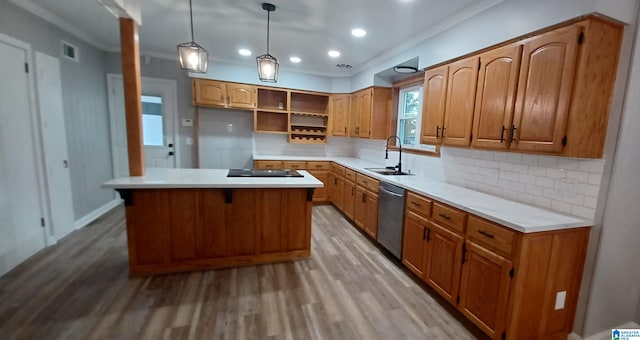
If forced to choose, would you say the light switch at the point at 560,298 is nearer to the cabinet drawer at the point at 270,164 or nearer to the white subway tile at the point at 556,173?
the white subway tile at the point at 556,173

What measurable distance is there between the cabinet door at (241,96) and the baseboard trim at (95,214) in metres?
2.55

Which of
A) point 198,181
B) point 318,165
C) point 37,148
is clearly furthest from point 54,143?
point 318,165

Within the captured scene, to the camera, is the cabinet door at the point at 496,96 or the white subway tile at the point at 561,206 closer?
the white subway tile at the point at 561,206

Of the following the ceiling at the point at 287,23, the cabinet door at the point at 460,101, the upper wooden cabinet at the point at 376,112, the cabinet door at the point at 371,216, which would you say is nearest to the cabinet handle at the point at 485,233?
the cabinet door at the point at 460,101

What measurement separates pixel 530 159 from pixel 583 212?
52 centimetres

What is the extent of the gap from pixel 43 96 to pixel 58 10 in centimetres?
94

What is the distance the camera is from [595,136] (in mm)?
1715

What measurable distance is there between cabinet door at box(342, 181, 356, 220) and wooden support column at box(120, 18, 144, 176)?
273 cm

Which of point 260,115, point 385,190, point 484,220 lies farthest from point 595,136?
point 260,115

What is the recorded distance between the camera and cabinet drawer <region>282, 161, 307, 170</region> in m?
4.90

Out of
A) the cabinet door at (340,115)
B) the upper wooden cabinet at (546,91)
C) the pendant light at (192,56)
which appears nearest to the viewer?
the upper wooden cabinet at (546,91)

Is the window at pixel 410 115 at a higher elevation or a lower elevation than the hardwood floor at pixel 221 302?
higher

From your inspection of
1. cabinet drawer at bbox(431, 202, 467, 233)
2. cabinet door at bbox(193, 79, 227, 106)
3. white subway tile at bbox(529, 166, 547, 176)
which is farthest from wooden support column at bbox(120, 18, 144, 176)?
white subway tile at bbox(529, 166, 547, 176)

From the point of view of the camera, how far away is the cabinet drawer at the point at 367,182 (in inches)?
136
